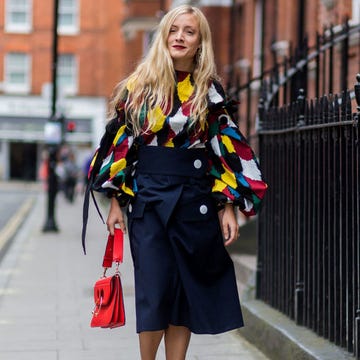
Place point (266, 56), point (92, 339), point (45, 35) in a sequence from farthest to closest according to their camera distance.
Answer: point (45, 35) → point (266, 56) → point (92, 339)

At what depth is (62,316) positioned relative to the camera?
7.53 metres

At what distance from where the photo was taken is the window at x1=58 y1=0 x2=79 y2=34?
157 ft

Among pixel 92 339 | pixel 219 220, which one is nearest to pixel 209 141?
pixel 219 220

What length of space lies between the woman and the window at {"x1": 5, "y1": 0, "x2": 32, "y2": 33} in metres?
44.9

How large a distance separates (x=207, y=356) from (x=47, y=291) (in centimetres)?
331

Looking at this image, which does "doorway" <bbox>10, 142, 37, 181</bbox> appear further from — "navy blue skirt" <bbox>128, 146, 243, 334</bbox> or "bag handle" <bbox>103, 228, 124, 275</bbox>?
"navy blue skirt" <bbox>128, 146, 243, 334</bbox>

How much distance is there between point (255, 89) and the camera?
15711 millimetres

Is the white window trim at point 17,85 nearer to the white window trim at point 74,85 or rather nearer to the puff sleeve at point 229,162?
the white window trim at point 74,85

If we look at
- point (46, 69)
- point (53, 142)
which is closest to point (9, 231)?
point (53, 142)

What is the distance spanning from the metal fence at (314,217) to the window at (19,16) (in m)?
42.7

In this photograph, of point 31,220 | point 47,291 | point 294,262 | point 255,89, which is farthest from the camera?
point 31,220

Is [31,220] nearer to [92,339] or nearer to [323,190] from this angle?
[92,339]

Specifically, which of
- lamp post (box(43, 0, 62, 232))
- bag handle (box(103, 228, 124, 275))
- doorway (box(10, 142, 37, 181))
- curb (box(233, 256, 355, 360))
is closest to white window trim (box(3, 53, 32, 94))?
doorway (box(10, 142, 37, 181))

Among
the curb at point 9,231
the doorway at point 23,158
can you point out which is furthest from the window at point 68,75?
the curb at point 9,231
